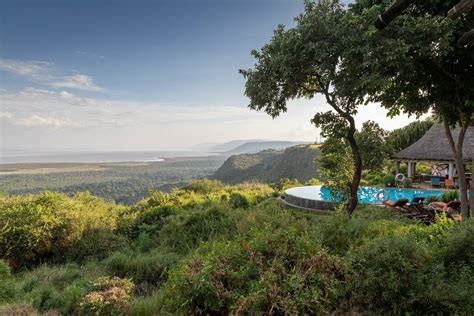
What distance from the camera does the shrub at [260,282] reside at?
289cm

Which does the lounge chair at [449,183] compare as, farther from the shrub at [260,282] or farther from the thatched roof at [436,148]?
the shrub at [260,282]

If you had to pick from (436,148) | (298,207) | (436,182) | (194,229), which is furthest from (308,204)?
(436,148)

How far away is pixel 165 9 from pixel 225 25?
2904 millimetres

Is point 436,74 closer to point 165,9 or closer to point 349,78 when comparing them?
point 349,78

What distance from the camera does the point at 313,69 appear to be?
25.0 feet

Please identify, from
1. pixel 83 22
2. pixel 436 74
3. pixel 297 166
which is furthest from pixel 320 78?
pixel 297 166

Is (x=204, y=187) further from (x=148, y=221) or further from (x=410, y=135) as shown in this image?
(x=410, y=135)

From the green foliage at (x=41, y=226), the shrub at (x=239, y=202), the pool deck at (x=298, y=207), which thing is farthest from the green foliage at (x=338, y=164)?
the green foliage at (x=41, y=226)

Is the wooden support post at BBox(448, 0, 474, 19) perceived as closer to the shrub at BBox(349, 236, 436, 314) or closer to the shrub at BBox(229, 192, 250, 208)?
the shrub at BBox(349, 236, 436, 314)

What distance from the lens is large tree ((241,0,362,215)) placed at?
6.82 metres

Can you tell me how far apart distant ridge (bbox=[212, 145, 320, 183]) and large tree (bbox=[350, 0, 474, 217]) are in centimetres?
4098

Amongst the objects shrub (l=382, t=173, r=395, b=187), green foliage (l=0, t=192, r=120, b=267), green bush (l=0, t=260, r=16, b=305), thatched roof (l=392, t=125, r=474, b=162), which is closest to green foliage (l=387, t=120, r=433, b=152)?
thatched roof (l=392, t=125, r=474, b=162)

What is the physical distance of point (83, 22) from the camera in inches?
544

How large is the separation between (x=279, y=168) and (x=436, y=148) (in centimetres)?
4246
